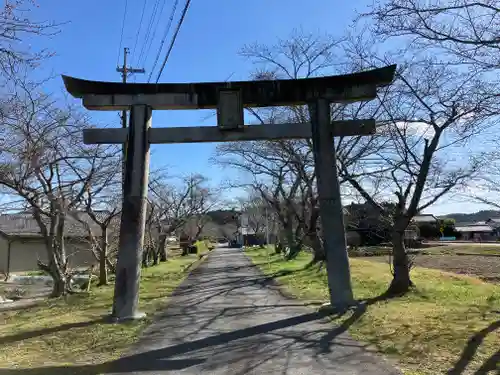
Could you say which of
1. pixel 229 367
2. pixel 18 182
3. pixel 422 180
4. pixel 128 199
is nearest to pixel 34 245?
pixel 18 182

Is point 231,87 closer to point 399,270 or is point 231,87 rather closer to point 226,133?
point 226,133

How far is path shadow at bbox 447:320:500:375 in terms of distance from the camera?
5996 mm

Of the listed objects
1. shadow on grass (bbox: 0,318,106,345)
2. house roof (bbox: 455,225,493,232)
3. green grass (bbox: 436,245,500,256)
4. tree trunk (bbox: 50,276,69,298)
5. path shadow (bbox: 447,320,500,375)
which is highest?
house roof (bbox: 455,225,493,232)

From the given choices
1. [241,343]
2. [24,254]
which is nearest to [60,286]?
[241,343]

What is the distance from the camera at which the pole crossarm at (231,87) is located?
11336 millimetres

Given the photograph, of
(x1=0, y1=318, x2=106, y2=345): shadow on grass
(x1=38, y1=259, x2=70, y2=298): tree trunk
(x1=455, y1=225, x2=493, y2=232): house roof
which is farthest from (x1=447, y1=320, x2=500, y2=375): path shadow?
(x1=455, y1=225, x2=493, y2=232): house roof

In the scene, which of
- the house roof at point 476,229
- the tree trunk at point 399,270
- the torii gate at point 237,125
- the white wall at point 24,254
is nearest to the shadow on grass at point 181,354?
the torii gate at point 237,125

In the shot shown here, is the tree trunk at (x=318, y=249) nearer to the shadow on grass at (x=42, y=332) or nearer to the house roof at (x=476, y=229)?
the shadow on grass at (x=42, y=332)

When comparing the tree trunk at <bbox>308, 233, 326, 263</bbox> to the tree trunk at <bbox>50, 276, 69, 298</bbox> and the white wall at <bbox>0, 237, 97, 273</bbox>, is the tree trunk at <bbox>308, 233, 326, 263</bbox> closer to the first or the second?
the tree trunk at <bbox>50, 276, 69, 298</bbox>

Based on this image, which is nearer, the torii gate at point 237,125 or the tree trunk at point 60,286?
the torii gate at point 237,125

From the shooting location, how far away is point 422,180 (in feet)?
42.6

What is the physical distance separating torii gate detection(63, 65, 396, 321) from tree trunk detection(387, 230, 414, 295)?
2511 mm

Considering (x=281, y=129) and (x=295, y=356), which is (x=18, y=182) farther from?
(x=295, y=356)

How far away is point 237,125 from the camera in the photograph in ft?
37.3
